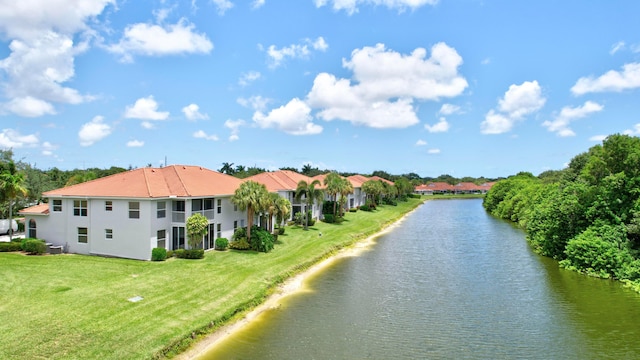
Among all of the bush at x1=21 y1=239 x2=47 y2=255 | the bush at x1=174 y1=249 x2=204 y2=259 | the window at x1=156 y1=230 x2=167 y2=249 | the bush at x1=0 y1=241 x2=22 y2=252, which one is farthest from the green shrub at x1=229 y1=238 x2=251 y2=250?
the bush at x1=0 y1=241 x2=22 y2=252

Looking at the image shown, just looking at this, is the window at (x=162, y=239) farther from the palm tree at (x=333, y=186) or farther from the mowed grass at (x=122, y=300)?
the palm tree at (x=333, y=186)

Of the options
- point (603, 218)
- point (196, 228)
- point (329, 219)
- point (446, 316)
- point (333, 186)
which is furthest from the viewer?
point (333, 186)

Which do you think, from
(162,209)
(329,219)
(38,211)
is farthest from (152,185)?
(329,219)

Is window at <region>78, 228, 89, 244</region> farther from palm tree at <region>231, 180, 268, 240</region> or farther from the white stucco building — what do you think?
palm tree at <region>231, 180, 268, 240</region>

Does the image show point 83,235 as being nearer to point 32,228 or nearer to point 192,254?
point 32,228

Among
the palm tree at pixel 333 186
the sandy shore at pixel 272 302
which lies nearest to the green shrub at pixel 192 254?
the sandy shore at pixel 272 302

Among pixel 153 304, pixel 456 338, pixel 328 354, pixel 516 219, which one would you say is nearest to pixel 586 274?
pixel 456 338
